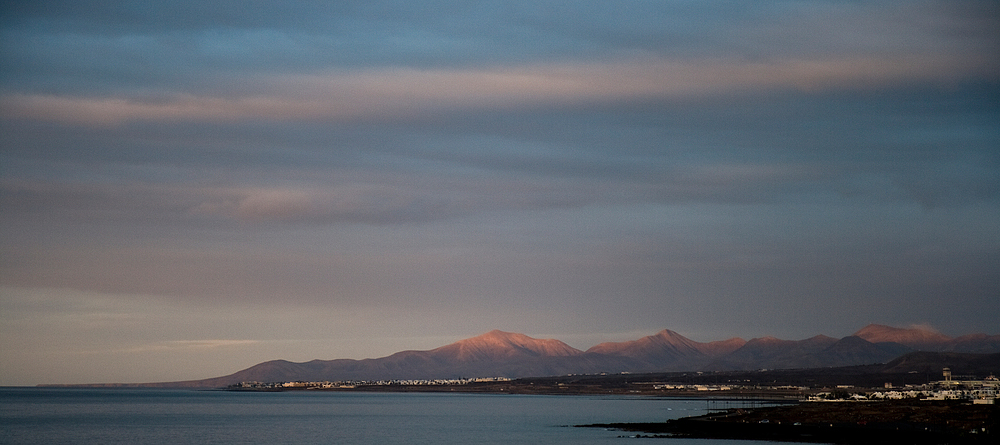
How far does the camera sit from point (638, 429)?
11931cm

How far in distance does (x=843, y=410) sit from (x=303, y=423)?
7981cm

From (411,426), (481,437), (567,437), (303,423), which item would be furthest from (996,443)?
(303,423)

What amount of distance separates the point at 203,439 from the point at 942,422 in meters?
85.8

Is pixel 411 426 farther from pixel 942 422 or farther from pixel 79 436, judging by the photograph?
pixel 942 422

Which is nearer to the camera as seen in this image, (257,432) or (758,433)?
(758,433)

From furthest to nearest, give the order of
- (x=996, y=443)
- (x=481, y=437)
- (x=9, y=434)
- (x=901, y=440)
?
1. (x=9, y=434)
2. (x=481, y=437)
3. (x=901, y=440)
4. (x=996, y=443)

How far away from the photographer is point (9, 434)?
126 metres

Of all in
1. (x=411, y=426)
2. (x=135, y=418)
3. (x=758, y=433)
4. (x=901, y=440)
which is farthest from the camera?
(x=135, y=418)

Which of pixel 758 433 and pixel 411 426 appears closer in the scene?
pixel 758 433

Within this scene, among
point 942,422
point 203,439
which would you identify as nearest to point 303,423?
point 203,439

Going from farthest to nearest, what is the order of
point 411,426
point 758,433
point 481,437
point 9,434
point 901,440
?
point 411,426
point 9,434
point 481,437
point 758,433
point 901,440

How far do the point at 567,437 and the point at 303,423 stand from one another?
56.9 m

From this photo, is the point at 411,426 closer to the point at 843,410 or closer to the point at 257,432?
the point at 257,432

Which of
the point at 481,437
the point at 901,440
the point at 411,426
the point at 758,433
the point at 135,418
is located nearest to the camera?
the point at 901,440
